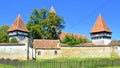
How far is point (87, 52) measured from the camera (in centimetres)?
5034

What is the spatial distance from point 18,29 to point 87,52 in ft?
64.2

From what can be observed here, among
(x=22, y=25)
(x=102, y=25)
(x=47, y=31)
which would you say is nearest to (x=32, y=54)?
(x=47, y=31)

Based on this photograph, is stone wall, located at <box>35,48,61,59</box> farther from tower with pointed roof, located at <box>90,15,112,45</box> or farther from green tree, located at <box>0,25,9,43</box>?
tower with pointed roof, located at <box>90,15,112,45</box>

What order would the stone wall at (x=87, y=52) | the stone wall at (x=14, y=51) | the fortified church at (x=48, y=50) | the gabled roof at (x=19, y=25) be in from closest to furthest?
the stone wall at (x=14, y=51) < the fortified church at (x=48, y=50) < the stone wall at (x=87, y=52) < the gabled roof at (x=19, y=25)

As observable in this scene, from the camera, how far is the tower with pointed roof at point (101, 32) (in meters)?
64.1

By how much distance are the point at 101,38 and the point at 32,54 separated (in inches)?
837

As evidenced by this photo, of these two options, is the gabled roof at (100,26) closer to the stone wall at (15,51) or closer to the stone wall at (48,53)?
the stone wall at (48,53)

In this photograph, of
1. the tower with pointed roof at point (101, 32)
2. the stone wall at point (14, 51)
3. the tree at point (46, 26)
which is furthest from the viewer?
the tower with pointed roof at point (101, 32)

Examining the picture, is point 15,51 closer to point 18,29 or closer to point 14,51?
point 14,51

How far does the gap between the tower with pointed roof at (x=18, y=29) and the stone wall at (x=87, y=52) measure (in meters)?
16.1

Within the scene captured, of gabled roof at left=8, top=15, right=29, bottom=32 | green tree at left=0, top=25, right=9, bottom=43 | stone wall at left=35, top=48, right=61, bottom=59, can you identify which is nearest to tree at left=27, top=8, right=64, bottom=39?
gabled roof at left=8, top=15, right=29, bottom=32

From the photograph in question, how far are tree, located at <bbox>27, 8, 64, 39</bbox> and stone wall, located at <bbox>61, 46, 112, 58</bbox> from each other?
34.2 feet

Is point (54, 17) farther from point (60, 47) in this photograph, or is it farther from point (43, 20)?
point (60, 47)

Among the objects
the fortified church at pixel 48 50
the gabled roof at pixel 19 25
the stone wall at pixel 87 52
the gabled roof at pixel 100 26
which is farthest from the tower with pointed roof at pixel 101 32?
the gabled roof at pixel 19 25
